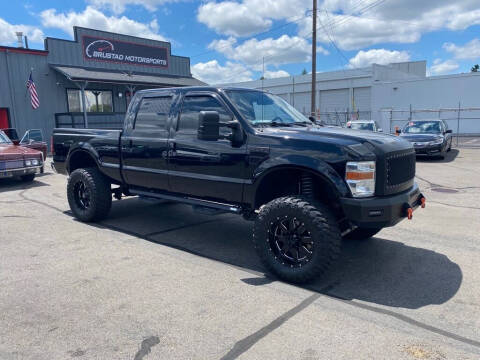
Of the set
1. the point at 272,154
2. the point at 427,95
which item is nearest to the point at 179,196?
the point at 272,154

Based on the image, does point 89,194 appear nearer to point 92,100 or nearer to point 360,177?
point 360,177

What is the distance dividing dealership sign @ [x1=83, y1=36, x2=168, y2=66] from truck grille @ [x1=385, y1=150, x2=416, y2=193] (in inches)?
843

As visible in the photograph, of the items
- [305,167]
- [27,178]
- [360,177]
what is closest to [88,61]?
[27,178]

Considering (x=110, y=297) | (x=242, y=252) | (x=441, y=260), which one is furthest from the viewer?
(x=242, y=252)

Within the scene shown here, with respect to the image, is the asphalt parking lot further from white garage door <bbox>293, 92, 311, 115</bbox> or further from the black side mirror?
white garage door <bbox>293, 92, 311, 115</bbox>

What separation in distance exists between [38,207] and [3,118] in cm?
1413

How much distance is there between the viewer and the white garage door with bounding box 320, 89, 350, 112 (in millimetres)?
40600

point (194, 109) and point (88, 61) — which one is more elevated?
point (88, 61)

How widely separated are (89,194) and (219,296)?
3472 mm

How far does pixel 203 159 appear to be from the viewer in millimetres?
4891

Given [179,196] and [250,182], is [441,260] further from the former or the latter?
[179,196]

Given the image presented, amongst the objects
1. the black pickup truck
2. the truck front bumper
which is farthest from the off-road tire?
the truck front bumper

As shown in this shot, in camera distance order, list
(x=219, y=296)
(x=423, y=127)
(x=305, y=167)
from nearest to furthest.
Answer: (x=219, y=296), (x=305, y=167), (x=423, y=127)

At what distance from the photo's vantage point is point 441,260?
4703mm
